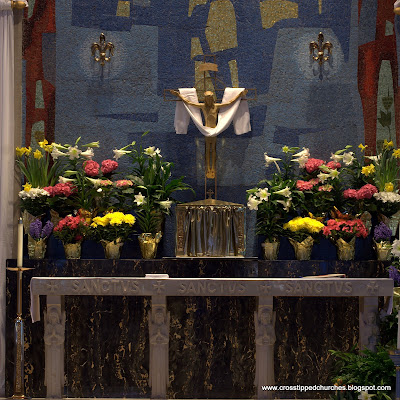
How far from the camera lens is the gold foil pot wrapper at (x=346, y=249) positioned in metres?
8.08

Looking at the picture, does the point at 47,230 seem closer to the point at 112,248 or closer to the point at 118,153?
the point at 112,248

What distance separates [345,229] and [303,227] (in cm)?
45

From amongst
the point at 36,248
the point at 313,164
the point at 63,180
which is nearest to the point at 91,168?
the point at 63,180

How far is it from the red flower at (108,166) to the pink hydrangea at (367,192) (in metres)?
2.77

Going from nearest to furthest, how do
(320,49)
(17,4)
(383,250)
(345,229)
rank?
(345,229)
(383,250)
(17,4)
(320,49)

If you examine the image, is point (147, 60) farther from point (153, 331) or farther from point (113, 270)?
point (153, 331)

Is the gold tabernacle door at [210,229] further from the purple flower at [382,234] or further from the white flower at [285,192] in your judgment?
the purple flower at [382,234]

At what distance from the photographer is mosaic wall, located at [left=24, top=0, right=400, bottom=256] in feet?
28.7

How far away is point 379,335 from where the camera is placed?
7691 mm

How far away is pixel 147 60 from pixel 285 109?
1759 millimetres

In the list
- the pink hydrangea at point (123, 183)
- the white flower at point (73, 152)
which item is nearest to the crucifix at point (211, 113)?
the pink hydrangea at point (123, 183)

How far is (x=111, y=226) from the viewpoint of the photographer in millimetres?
8023

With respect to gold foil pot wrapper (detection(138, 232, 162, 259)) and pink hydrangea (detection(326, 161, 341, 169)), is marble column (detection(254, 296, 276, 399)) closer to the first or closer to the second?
gold foil pot wrapper (detection(138, 232, 162, 259))

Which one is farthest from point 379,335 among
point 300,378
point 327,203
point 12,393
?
point 12,393
